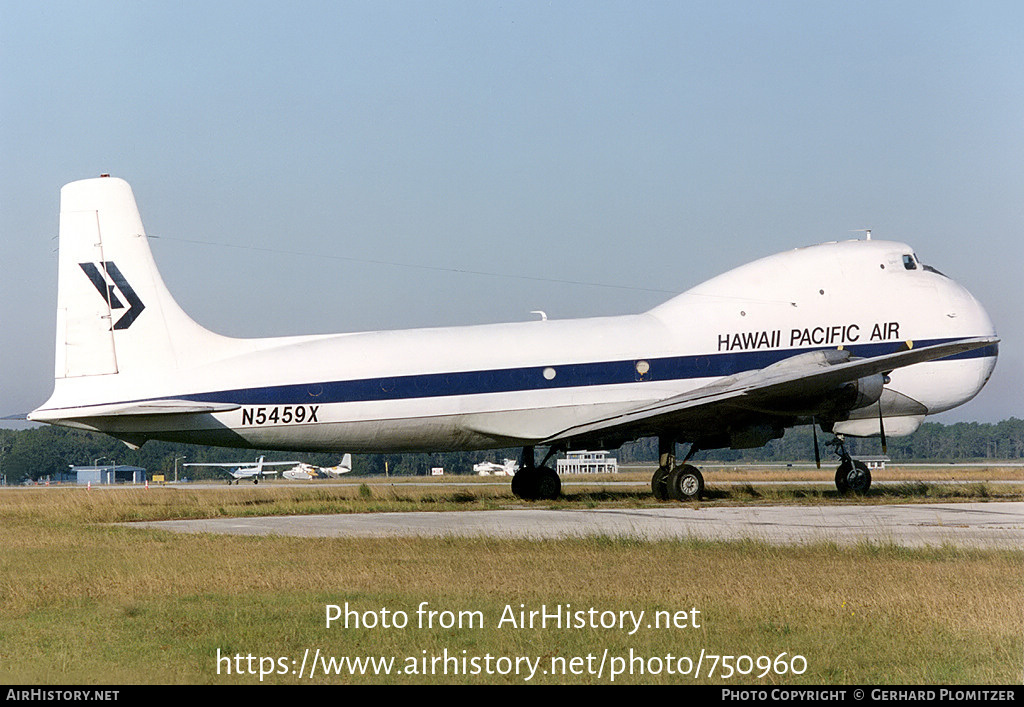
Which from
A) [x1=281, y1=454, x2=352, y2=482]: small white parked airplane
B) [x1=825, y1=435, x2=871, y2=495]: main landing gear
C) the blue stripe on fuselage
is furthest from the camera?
[x1=281, y1=454, x2=352, y2=482]: small white parked airplane

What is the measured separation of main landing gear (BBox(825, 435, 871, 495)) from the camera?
1169 inches

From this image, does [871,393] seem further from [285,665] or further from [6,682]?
[6,682]

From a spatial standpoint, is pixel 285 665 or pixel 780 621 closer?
pixel 285 665

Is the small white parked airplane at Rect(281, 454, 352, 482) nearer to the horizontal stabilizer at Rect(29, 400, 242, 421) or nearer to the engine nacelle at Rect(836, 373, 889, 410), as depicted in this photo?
the horizontal stabilizer at Rect(29, 400, 242, 421)

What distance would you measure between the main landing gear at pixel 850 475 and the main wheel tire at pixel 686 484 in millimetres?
4241

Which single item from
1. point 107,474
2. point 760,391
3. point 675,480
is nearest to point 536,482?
point 675,480

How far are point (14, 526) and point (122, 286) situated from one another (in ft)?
20.7

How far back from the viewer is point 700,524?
2175 centimetres

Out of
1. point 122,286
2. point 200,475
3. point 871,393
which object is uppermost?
point 122,286

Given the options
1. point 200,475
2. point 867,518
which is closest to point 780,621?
point 867,518

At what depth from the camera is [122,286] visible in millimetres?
27344

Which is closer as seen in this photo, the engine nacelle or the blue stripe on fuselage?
the blue stripe on fuselage

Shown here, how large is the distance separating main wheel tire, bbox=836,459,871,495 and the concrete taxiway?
2810 mm

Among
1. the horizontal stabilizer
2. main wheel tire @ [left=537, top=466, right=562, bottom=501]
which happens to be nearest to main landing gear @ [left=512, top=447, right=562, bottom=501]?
main wheel tire @ [left=537, top=466, right=562, bottom=501]
